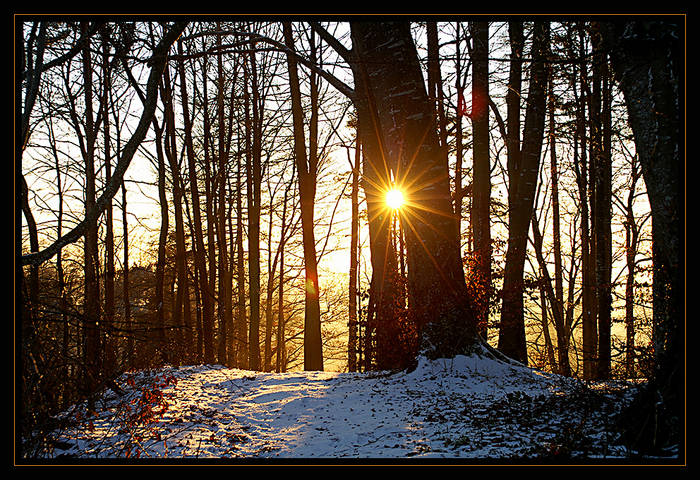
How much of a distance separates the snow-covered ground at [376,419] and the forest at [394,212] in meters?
0.07

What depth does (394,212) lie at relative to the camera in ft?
33.8

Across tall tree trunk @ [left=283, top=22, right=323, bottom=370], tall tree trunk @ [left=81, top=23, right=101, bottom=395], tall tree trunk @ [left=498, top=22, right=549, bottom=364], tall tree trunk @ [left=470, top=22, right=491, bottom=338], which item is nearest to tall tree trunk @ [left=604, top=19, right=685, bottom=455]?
tall tree trunk @ [left=498, top=22, right=549, bottom=364]

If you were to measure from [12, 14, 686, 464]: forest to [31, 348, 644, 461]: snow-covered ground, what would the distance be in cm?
7

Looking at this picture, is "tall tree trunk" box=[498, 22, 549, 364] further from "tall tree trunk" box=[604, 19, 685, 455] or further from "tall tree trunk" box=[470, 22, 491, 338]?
"tall tree trunk" box=[604, 19, 685, 455]

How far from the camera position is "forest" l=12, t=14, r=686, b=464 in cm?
317

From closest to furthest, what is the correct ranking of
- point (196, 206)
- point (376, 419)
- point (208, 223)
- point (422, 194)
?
1. point (376, 419)
2. point (422, 194)
3. point (196, 206)
4. point (208, 223)

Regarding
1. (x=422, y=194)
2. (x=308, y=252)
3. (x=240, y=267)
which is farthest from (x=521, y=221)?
(x=240, y=267)

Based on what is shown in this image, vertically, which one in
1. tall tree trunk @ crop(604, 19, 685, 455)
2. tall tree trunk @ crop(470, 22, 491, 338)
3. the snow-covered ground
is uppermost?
tall tree trunk @ crop(470, 22, 491, 338)

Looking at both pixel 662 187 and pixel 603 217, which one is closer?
pixel 662 187

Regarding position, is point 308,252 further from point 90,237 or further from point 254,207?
point 90,237

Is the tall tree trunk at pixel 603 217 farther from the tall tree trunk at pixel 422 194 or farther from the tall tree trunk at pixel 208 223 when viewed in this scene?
the tall tree trunk at pixel 208 223

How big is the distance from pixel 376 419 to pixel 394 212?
6295 mm

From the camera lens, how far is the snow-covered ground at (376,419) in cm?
346
